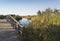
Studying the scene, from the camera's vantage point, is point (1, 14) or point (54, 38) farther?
point (1, 14)

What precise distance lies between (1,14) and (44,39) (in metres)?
18.4

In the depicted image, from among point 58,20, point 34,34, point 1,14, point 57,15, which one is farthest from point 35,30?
point 1,14

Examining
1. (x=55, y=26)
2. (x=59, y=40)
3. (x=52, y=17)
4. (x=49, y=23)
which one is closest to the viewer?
(x=59, y=40)

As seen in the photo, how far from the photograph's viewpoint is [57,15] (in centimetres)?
1480

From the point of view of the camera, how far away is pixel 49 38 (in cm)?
1148

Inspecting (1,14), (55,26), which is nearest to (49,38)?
(55,26)

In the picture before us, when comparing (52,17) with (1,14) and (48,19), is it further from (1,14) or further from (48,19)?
(1,14)

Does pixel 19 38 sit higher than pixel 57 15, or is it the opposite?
pixel 57 15

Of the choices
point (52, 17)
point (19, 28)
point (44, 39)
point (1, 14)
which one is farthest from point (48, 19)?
point (1, 14)

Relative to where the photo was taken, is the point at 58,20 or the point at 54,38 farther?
the point at 58,20

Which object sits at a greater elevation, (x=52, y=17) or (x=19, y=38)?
(x=52, y=17)

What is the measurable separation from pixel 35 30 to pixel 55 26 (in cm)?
102

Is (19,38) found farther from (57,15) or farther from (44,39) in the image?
(57,15)

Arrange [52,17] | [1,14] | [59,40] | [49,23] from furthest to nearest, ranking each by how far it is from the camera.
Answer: [1,14], [52,17], [49,23], [59,40]
